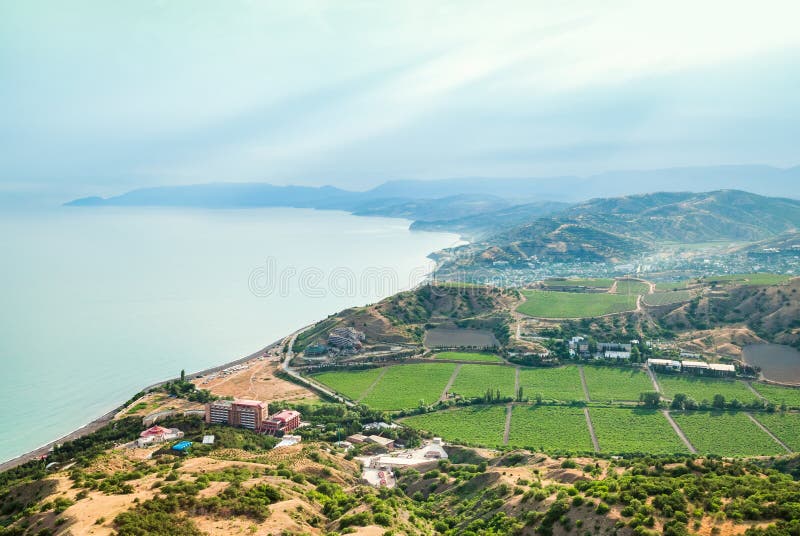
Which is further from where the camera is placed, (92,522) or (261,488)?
(261,488)

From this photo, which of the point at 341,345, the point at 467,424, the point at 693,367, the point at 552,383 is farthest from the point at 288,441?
the point at 693,367

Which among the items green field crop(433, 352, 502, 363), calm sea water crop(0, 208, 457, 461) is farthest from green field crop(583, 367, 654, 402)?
calm sea water crop(0, 208, 457, 461)

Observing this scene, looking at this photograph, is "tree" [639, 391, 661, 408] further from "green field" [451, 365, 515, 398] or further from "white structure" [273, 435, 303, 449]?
"white structure" [273, 435, 303, 449]

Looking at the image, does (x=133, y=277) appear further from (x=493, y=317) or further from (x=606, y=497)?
(x=606, y=497)

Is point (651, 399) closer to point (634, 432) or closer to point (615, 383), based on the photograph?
point (615, 383)

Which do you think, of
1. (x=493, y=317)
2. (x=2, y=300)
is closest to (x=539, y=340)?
(x=493, y=317)

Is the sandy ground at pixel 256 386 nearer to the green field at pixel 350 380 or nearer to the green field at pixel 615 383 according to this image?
the green field at pixel 350 380
